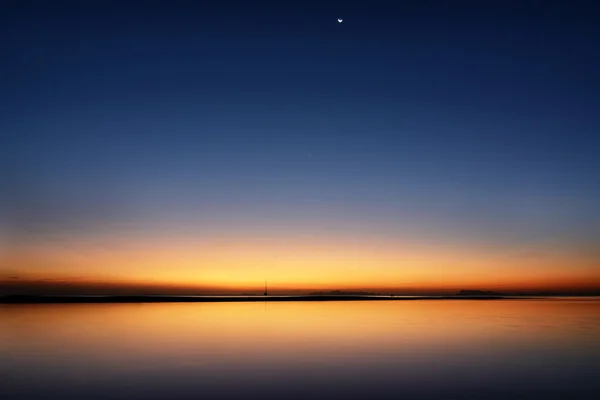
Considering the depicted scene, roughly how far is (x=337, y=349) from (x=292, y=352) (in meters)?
2.48

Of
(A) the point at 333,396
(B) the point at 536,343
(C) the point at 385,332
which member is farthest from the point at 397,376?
(C) the point at 385,332

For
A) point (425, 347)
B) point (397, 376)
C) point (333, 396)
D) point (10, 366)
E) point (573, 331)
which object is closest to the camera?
point (333, 396)

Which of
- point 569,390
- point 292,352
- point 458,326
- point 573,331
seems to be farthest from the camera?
point 458,326

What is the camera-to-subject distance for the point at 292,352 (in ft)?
97.1

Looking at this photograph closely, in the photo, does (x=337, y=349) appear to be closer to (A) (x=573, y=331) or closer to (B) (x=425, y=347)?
(B) (x=425, y=347)

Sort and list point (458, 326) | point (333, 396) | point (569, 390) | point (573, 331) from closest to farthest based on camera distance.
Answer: point (333, 396) → point (569, 390) → point (573, 331) → point (458, 326)

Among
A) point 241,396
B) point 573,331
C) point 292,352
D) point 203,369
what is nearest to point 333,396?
point 241,396

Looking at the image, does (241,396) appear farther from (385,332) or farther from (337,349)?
(385,332)

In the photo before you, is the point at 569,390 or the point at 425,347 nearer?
the point at 569,390

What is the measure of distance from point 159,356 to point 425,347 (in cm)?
1463

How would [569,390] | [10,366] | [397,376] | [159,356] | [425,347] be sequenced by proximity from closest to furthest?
[569,390]
[397,376]
[10,366]
[159,356]
[425,347]

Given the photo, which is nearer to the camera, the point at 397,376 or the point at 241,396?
the point at 241,396

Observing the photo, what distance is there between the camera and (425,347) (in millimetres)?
31891

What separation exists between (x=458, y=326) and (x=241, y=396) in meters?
31.9
